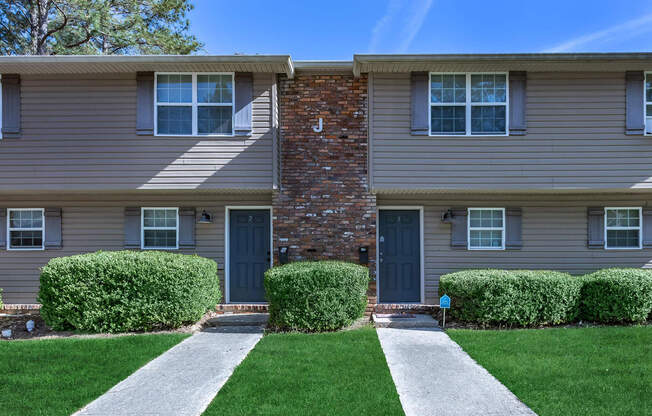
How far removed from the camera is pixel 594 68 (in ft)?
27.9

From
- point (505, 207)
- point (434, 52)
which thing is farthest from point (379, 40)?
point (505, 207)

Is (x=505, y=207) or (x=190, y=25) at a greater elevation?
(x=190, y=25)

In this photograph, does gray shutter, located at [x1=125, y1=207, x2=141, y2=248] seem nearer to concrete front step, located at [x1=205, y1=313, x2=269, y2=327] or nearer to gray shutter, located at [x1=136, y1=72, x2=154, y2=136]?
gray shutter, located at [x1=136, y1=72, x2=154, y2=136]

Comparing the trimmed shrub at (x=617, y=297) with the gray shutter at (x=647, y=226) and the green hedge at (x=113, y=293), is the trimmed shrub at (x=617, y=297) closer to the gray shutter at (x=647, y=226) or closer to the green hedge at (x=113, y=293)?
the gray shutter at (x=647, y=226)

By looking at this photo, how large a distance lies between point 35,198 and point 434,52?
8.81 m

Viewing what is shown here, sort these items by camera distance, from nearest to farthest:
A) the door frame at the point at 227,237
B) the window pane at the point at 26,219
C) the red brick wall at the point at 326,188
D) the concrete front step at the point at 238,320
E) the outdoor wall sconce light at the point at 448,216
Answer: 1. the concrete front step at the point at 238,320
2. the red brick wall at the point at 326,188
3. the outdoor wall sconce light at the point at 448,216
4. the door frame at the point at 227,237
5. the window pane at the point at 26,219

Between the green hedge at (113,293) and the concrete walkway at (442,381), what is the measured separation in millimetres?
3631

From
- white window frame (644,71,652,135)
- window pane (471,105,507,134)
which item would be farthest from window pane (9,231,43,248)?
white window frame (644,71,652,135)

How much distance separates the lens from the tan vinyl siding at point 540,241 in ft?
30.6

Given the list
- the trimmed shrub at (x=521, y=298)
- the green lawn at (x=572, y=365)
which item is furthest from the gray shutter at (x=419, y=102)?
the green lawn at (x=572, y=365)

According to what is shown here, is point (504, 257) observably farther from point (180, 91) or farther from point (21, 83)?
point (21, 83)

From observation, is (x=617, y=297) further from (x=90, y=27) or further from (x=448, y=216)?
(x=90, y=27)

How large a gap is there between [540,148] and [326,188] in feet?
14.0

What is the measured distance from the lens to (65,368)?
5.50 metres
